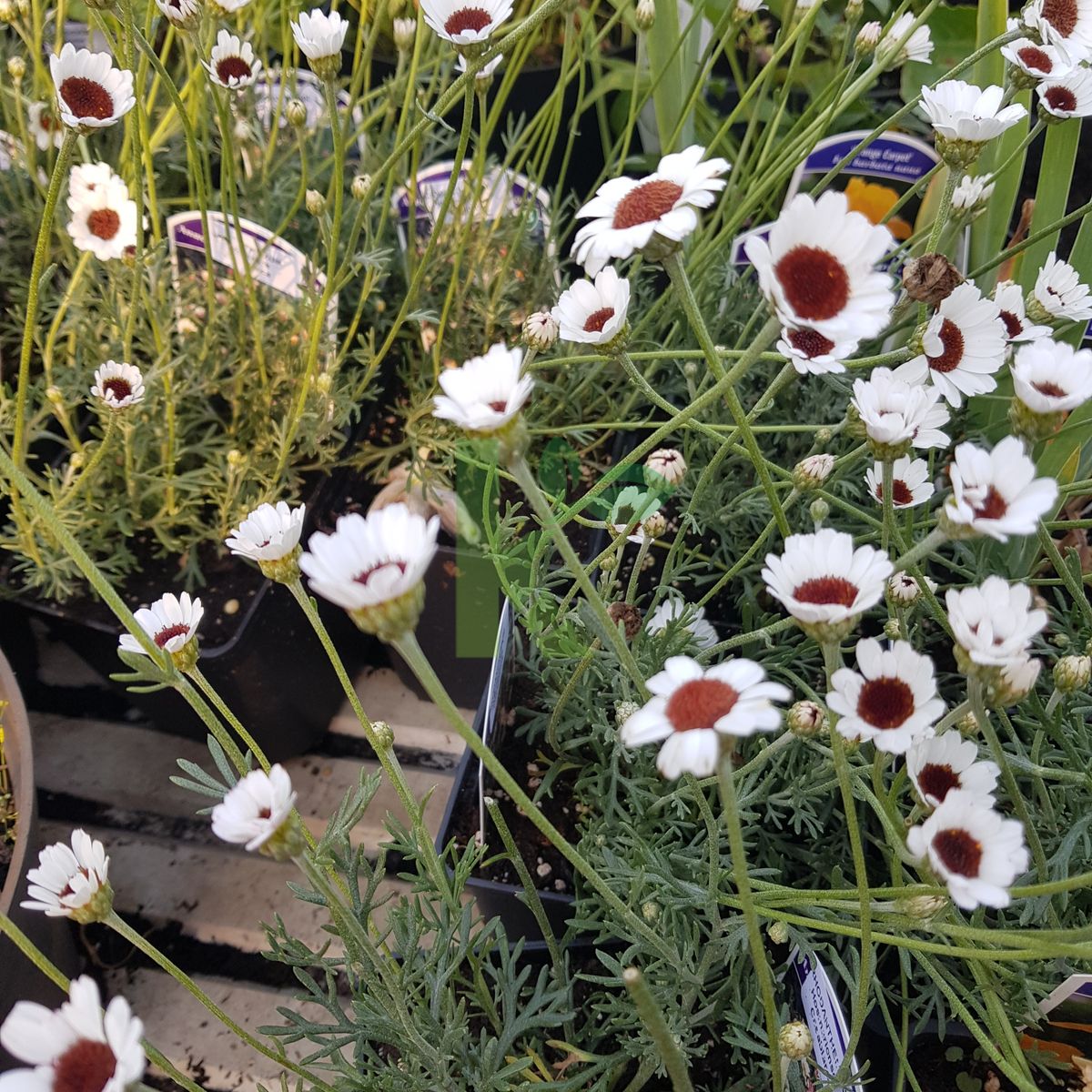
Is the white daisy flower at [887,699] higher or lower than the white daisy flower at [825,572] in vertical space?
lower

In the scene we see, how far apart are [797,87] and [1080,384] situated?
34.9 inches

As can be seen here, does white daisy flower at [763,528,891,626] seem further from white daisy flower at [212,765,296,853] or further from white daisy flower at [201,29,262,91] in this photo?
white daisy flower at [201,29,262,91]

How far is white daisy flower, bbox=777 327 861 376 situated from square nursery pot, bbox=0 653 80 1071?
47 cm

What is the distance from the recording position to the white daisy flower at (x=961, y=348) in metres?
0.39

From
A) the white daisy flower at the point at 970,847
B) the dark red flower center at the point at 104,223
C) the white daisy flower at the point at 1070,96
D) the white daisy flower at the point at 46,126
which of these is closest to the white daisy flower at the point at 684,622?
the white daisy flower at the point at 970,847

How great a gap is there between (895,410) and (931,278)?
0.06 metres

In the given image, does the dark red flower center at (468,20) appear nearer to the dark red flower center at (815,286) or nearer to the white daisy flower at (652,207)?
the white daisy flower at (652,207)

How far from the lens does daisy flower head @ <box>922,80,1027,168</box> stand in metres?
0.42

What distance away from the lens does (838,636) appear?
302 mm

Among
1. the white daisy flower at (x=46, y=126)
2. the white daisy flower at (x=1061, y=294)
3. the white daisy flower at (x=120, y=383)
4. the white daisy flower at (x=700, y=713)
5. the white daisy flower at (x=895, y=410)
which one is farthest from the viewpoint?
the white daisy flower at (x=46, y=126)

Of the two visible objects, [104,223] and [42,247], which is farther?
[104,223]

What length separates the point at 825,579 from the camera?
12.5 inches

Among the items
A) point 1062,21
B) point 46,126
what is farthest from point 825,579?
point 46,126

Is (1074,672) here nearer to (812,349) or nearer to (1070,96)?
(812,349)
